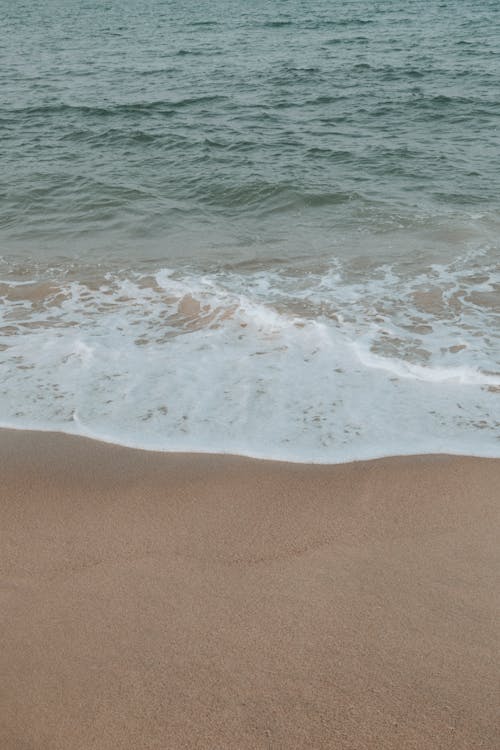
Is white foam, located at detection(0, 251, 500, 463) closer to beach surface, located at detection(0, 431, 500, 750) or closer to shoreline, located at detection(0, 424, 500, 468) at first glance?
shoreline, located at detection(0, 424, 500, 468)

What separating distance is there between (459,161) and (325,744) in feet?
29.1

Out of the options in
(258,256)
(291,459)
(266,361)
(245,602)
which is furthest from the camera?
(258,256)

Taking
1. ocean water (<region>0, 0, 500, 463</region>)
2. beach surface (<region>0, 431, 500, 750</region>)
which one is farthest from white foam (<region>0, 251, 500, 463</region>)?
beach surface (<region>0, 431, 500, 750</region>)

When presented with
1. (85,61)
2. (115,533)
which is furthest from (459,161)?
(85,61)

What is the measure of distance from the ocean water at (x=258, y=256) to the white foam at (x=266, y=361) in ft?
0.06

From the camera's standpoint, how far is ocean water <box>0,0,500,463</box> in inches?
148

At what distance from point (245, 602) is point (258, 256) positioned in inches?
176

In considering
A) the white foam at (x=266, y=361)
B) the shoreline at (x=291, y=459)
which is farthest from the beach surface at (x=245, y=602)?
the white foam at (x=266, y=361)

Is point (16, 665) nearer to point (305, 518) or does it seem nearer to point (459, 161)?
point (305, 518)

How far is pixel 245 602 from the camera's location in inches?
95.6

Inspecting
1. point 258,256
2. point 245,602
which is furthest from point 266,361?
point 258,256

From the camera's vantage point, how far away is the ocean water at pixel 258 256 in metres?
3.76

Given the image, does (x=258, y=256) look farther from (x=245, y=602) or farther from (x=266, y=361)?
(x=245, y=602)

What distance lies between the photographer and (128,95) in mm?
14234
